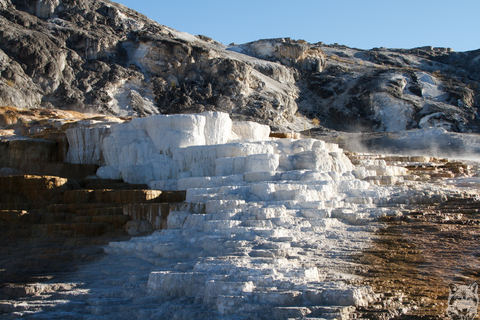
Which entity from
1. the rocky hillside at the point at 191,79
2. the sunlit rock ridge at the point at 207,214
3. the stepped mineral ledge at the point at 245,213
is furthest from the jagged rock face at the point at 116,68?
the stepped mineral ledge at the point at 245,213

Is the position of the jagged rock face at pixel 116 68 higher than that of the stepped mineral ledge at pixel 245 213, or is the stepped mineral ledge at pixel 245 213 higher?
the jagged rock face at pixel 116 68

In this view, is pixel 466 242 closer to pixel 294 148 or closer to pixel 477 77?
pixel 294 148

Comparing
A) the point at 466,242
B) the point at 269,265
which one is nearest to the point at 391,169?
the point at 466,242

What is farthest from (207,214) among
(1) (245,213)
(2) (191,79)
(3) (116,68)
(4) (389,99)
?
(4) (389,99)

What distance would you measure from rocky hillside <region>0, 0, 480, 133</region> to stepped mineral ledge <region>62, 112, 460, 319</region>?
12668mm

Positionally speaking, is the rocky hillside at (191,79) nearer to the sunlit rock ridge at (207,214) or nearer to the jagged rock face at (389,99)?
the jagged rock face at (389,99)

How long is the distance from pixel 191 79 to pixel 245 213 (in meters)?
24.6

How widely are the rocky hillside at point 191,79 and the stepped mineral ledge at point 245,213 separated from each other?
12668mm

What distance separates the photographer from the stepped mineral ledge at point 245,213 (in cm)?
535

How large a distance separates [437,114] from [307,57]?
42.2 feet

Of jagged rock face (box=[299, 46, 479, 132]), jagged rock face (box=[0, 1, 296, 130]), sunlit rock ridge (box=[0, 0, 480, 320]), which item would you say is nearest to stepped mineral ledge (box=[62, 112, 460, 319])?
sunlit rock ridge (box=[0, 0, 480, 320])

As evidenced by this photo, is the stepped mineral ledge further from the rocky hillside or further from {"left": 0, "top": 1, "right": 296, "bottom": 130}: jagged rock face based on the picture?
{"left": 0, "top": 1, "right": 296, "bottom": 130}: jagged rock face

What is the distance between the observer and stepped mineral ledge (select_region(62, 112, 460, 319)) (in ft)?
17.6

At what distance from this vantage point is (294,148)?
13.6 metres
